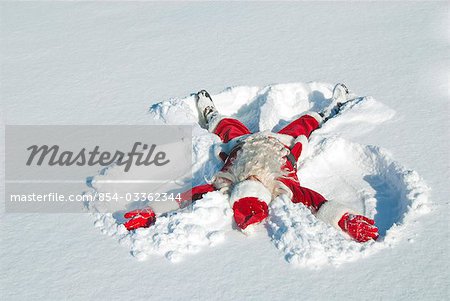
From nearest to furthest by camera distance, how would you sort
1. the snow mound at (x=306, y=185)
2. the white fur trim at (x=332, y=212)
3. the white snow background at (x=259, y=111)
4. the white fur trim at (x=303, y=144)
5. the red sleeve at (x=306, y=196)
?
the white snow background at (x=259, y=111) → the snow mound at (x=306, y=185) → the white fur trim at (x=332, y=212) → the red sleeve at (x=306, y=196) → the white fur trim at (x=303, y=144)

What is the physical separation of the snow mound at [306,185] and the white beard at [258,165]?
95 millimetres

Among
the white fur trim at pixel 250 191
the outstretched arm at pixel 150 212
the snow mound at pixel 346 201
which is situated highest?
the white fur trim at pixel 250 191

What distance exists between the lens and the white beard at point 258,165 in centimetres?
252

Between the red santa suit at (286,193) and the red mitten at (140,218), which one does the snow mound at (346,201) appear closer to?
the red santa suit at (286,193)

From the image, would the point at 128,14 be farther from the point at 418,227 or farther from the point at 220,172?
the point at 418,227

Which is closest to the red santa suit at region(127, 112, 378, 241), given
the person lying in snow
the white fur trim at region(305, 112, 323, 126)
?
the person lying in snow

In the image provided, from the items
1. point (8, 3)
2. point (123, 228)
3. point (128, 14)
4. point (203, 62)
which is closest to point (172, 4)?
point (128, 14)

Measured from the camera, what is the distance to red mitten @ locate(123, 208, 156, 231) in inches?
94.0

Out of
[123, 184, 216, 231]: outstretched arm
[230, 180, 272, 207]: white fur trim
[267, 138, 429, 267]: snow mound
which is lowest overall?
[267, 138, 429, 267]: snow mound

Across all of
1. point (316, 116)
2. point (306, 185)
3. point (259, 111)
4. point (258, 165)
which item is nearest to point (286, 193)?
point (258, 165)

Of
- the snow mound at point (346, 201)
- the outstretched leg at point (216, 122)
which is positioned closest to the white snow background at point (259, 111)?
the snow mound at point (346, 201)

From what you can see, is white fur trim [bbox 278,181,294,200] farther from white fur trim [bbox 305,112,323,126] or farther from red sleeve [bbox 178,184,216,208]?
white fur trim [bbox 305,112,323,126]

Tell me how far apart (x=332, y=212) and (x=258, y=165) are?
37 cm

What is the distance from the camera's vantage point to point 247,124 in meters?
3.31
